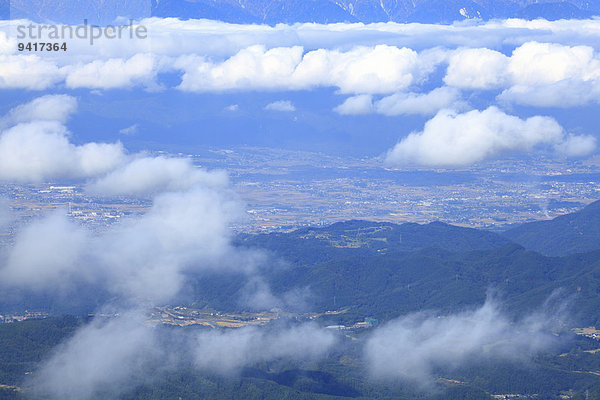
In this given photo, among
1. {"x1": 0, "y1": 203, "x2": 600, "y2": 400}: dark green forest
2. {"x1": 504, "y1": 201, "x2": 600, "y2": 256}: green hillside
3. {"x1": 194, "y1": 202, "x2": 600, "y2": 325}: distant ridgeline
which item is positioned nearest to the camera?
{"x1": 0, "y1": 203, "x2": 600, "y2": 400}: dark green forest

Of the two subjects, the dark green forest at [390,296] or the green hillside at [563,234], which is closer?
the dark green forest at [390,296]

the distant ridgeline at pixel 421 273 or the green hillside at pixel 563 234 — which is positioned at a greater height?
the green hillside at pixel 563 234

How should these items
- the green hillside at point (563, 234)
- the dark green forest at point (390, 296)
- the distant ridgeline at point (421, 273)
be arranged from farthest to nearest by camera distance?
the green hillside at point (563, 234) < the distant ridgeline at point (421, 273) < the dark green forest at point (390, 296)

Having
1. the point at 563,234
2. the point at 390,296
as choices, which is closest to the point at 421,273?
the point at 390,296

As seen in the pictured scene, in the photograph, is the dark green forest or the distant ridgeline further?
the distant ridgeline

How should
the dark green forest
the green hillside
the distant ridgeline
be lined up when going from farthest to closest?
the green hillside < the distant ridgeline < the dark green forest

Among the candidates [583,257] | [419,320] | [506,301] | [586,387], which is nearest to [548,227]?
[583,257]

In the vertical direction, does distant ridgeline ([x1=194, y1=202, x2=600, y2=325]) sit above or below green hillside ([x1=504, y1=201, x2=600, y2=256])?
below

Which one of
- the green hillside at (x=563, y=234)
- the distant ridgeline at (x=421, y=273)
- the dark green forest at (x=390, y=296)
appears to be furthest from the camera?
the green hillside at (x=563, y=234)

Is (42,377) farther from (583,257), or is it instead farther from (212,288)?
(583,257)

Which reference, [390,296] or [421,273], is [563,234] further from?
[390,296]

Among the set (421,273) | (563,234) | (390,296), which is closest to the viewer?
(390,296)
